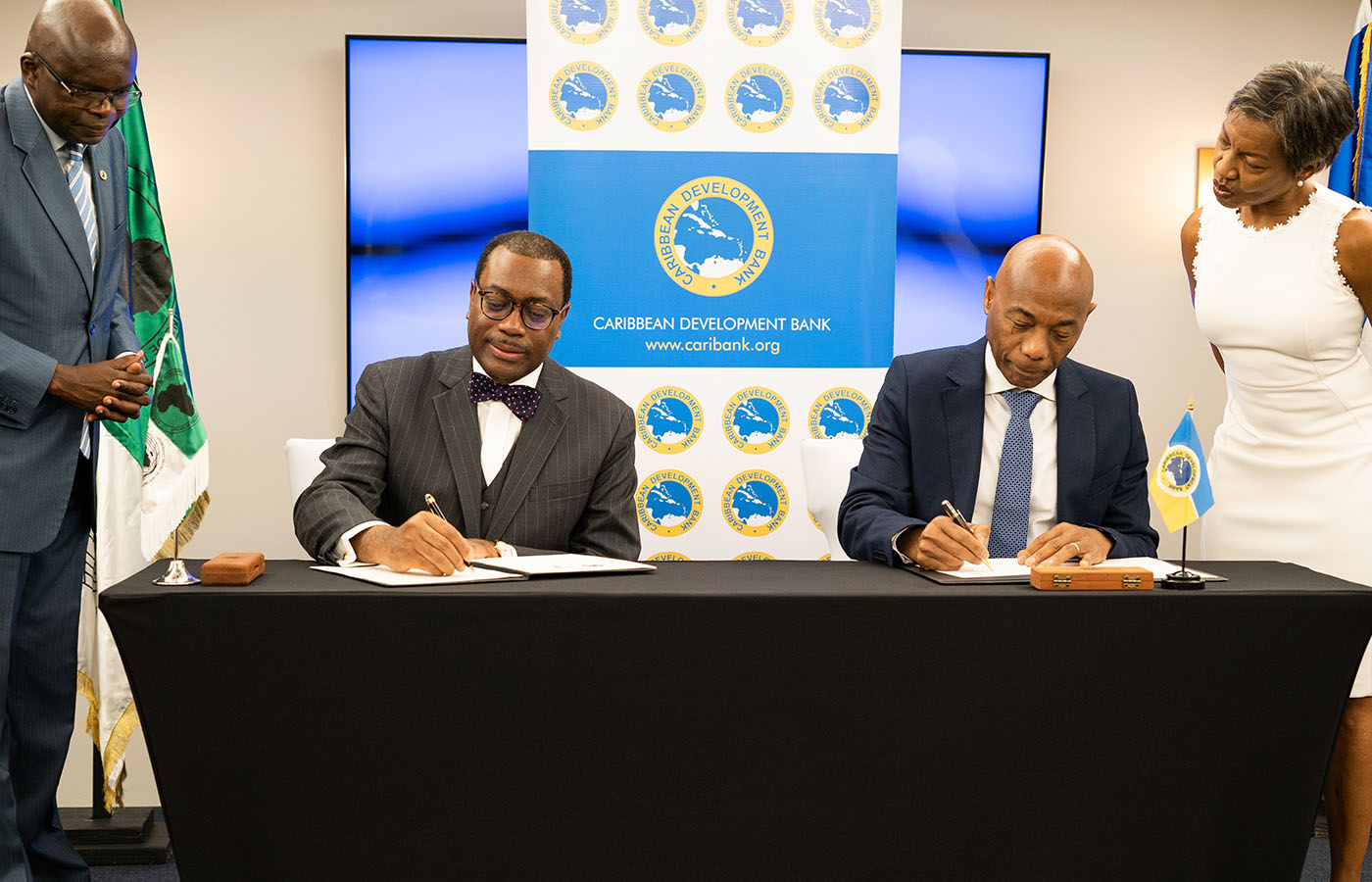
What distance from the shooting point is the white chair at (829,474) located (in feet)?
10.5

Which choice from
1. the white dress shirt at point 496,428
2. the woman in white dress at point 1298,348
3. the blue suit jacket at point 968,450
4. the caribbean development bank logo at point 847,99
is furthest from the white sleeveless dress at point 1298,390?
the white dress shirt at point 496,428

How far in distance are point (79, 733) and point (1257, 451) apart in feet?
13.1

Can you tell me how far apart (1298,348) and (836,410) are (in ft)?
5.35

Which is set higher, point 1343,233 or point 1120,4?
point 1120,4

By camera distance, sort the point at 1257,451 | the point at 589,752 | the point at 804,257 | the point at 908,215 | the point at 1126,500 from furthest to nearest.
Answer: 1. the point at 908,215
2. the point at 804,257
3. the point at 1257,451
4. the point at 1126,500
5. the point at 589,752

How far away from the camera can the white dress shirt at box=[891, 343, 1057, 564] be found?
2.47 metres

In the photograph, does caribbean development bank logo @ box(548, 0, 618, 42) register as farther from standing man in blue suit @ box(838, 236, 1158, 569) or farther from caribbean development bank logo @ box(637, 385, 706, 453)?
→ standing man in blue suit @ box(838, 236, 1158, 569)

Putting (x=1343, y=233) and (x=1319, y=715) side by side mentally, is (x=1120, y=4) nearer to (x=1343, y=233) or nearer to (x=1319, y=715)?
(x=1343, y=233)

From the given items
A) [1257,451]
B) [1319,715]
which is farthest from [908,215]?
[1319,715]

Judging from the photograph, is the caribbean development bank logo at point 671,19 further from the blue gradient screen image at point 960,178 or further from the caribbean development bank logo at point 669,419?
the blue gradient screen image at point 960,178

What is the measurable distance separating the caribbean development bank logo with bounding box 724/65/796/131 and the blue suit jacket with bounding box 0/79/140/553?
2163 millimetres

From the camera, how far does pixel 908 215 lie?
500 cm

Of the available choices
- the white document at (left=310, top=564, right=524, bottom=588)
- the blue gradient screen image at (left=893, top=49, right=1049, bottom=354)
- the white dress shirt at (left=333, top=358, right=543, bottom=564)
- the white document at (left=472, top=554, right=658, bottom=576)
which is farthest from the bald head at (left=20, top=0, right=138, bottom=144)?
the blue gradient screen image at (left=893, top=49, right=1049, bottom=354)

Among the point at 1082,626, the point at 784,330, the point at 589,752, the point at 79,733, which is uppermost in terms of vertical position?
the point at 784,330
